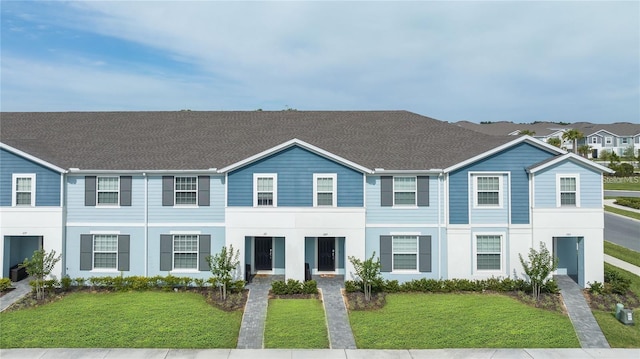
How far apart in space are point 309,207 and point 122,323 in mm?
9270

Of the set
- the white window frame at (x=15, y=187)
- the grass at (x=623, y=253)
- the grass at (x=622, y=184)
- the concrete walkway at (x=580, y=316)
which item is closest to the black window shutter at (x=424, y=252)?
the concrete walkway at (x=580, y=316)

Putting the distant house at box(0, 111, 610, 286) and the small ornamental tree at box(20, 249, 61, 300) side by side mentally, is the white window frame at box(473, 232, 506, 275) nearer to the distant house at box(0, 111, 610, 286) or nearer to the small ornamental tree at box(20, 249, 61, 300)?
the distant house at box(0, 111, 610, 286)

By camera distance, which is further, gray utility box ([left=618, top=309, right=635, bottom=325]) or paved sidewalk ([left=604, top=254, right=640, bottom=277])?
paved sidewalk ([left=604, top=254, right=640, bottom=277])

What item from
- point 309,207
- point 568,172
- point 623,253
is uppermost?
point 568,172

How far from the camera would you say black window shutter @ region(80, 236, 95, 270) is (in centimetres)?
2086

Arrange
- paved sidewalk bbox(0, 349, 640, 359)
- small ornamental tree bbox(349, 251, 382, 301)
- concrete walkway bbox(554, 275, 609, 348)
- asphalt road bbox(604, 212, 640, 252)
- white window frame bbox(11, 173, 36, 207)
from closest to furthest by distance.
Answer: paved sidewalk bbox(0, 349, 640, 359) → concrete walkway bbox(554, 275, 609, 348) → small ornamental tree bbox(349, 251, 382, 301) → white window frame bbox(11, 173, 36, 207) → asphalt road bbox(604, 212, 640, 252)

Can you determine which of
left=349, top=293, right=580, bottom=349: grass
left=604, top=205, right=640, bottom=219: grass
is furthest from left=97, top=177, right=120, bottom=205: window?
left=604, top=205, right=640, bottom=219: grass

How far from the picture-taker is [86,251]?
68.6 ft

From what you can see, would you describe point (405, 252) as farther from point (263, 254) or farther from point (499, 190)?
point (263, 254)

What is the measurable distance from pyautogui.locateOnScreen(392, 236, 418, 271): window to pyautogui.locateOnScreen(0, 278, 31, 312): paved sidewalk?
56.6 feet

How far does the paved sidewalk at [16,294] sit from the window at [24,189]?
152 inches

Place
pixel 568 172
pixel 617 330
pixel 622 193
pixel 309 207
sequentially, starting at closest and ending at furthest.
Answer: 1. pixel 617 330
2. pixel 568 172
3. pixel 309 207
4. pixel 622 193

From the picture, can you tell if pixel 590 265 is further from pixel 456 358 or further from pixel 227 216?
pixel 227 216

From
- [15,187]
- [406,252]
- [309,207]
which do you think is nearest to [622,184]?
[406,252]
